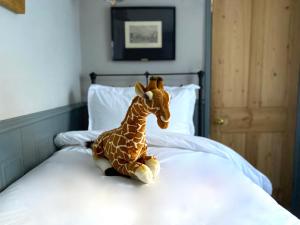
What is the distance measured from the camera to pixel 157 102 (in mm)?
995

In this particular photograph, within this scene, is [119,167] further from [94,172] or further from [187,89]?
[187,89]

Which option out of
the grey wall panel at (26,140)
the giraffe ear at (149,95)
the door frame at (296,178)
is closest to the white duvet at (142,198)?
the grey wall panel at (26,140)

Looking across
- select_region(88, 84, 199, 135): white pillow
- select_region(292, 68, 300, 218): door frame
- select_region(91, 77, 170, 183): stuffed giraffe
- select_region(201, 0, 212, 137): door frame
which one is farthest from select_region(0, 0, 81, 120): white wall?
select_region(292, 68, 300, 218): door frame

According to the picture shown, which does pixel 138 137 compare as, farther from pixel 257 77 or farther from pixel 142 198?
pixel 257 77

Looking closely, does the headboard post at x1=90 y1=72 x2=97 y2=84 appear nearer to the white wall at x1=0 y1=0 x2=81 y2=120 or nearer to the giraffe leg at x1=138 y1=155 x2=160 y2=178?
the white wall at x1=0 y1=0 x2=81 y2=120

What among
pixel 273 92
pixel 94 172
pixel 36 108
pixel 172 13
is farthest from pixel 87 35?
pixel 273 92

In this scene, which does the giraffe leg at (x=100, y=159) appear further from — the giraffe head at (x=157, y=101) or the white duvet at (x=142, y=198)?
the giraffe head at (x=157, y=101)

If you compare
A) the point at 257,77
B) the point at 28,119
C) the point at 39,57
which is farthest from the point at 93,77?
the point at 257,77

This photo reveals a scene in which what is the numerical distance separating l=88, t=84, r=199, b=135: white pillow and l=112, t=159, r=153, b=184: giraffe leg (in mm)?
594

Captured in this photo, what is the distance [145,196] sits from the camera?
34.5 inches

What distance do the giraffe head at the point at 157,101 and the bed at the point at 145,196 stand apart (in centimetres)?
25

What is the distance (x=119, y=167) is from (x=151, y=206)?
30cm

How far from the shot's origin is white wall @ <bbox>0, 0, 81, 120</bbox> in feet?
3.87

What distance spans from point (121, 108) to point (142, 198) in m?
0.94
